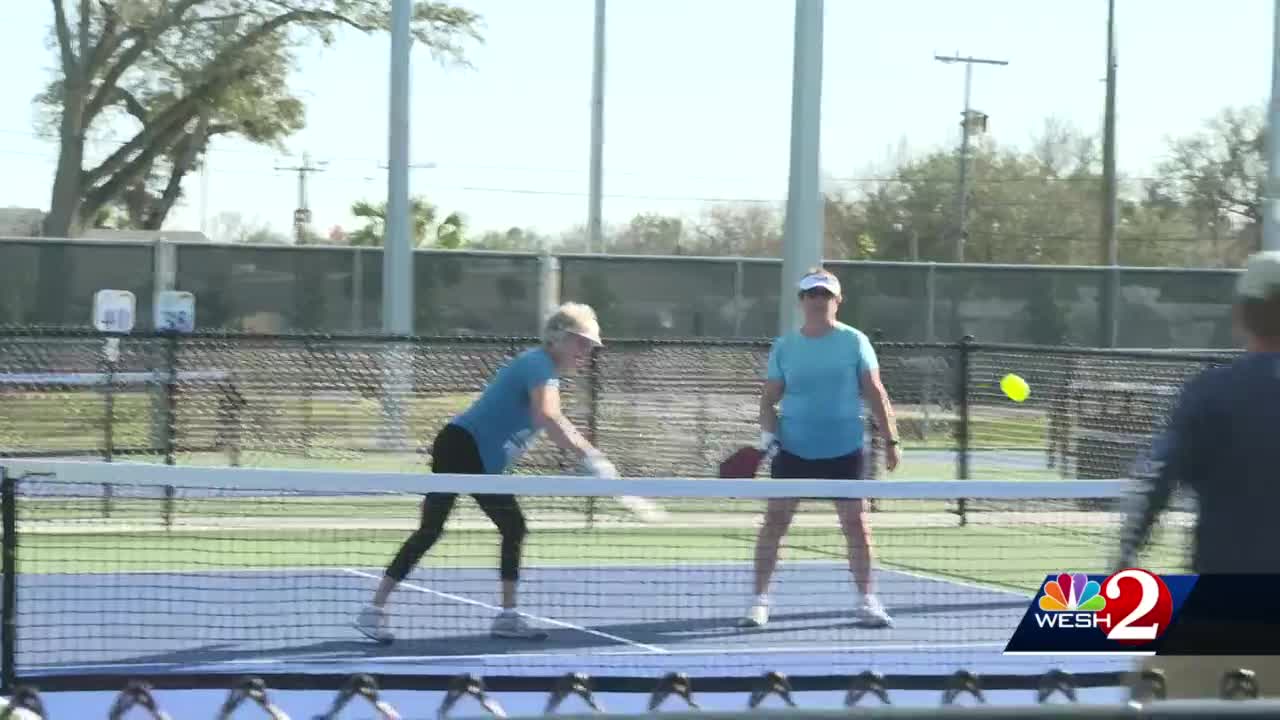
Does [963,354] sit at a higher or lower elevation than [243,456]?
higher

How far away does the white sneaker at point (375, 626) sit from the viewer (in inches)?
345

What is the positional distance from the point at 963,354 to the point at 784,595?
4648mm

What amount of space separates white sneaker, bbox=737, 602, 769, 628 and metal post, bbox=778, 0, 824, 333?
678 cm

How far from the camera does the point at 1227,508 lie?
461 cm

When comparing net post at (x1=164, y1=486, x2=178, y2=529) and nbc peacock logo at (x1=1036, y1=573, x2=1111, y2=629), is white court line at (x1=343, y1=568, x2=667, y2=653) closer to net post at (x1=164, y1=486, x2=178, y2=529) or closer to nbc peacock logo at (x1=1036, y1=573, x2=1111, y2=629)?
nbc peacock logo at (x1=1036, y1=573, x2=1111, y2=629)

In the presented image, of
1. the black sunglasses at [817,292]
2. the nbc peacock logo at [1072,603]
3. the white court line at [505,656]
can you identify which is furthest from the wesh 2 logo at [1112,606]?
the black sunglasses at [817,292]

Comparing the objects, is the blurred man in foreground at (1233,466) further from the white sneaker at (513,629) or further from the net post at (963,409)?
→ the net post at (963,409)

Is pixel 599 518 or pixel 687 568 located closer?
pixel 687 568

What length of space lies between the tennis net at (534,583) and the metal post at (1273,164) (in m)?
4.17


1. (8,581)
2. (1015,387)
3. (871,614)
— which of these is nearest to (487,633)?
(871,614)

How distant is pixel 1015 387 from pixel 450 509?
845 centimetres

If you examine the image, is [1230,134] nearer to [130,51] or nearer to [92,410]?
[130,51]

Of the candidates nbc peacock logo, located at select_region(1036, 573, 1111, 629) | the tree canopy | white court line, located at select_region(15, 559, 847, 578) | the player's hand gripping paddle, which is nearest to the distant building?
the tree canopy

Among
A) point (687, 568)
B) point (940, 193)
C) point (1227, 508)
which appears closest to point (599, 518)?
point (687, 568)
